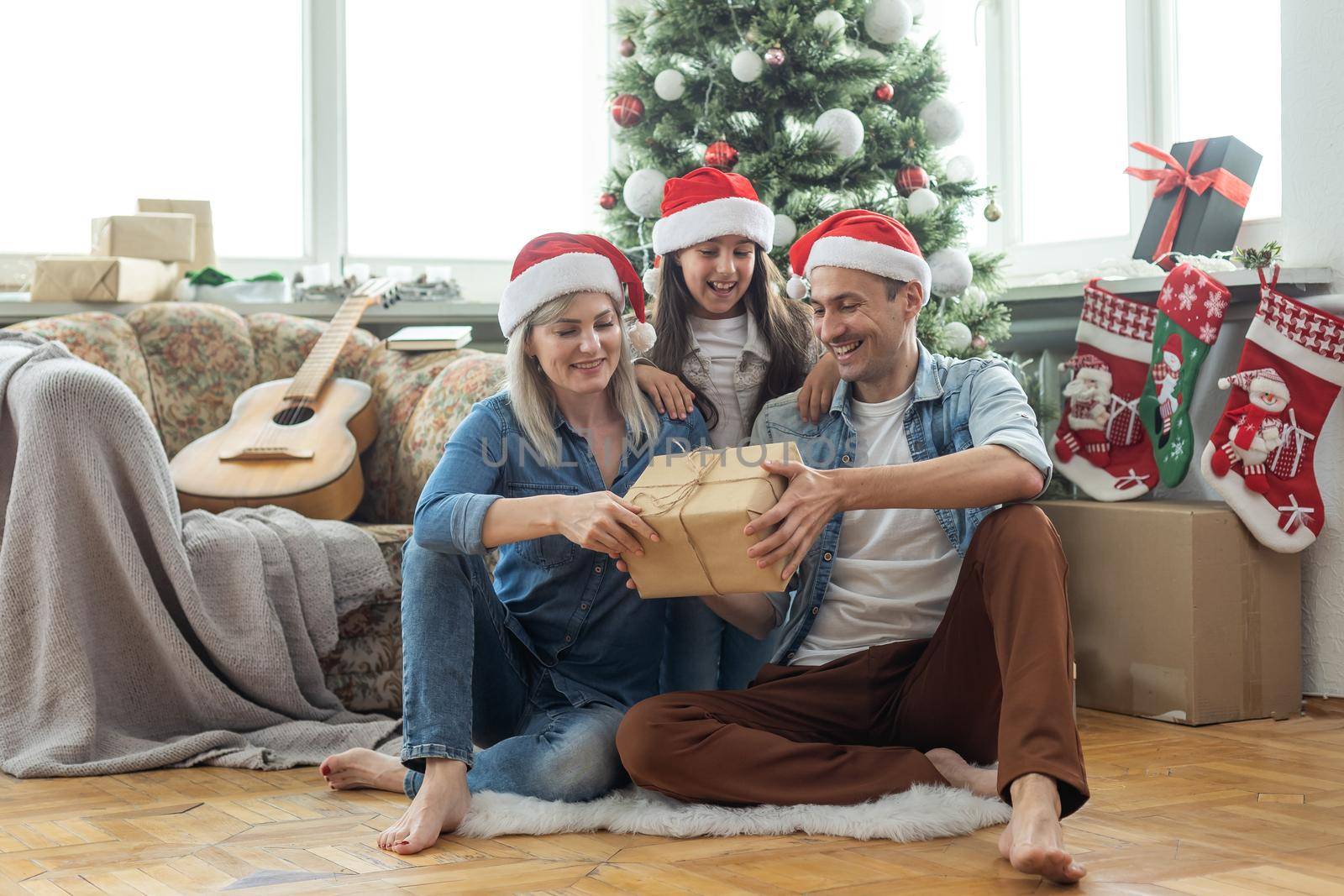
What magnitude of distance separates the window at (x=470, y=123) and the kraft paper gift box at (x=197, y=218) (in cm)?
46

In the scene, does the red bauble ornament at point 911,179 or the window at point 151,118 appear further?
the window at point 151,118

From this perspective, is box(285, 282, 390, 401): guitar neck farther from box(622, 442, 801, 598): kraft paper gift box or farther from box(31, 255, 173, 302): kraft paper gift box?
box(622, 442, 801, 598): kraft paper gift box

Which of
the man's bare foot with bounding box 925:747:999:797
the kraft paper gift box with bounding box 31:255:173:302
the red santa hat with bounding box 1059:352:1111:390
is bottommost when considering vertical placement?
the man's bare foot with bounding box 925:747:999:797

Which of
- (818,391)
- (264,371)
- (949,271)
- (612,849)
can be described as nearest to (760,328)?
(818,391)

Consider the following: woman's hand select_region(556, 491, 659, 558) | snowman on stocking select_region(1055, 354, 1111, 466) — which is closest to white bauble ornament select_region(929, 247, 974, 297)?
snowman on stocking select_region(1055, 354, 1111, 466)

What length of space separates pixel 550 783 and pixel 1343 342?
63.4 inches

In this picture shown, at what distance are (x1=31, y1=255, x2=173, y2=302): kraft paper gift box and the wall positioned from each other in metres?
2.61

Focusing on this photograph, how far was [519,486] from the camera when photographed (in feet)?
5.71

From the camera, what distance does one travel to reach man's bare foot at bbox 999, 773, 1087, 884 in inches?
50.0

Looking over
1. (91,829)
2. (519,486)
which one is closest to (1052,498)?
(519,486)

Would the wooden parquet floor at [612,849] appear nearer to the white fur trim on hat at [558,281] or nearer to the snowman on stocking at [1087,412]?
the white fur trim on hat at [558,281]

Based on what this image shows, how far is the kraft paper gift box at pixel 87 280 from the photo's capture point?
314 centimetres

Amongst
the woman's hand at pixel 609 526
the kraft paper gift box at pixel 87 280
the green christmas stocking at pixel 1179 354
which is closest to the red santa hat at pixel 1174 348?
the green christmas stocking at pixel 1179 354

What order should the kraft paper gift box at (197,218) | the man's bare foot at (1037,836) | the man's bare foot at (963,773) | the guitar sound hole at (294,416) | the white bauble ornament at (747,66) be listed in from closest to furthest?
the man's bare foot at (1037,836), the man's bare foot at (963,773), the white bauble ornament at (747,66), the guitar sound hole at (294,416), the kraft paper gift box at (197,218)
